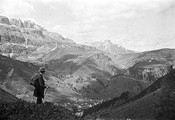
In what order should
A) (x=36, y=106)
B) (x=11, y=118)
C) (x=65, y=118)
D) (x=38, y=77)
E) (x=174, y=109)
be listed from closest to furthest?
(x=11, y=118) < (x=65, y=118) < (x=36, y=106) < (x=38, y=77) < (x=174, y=109)

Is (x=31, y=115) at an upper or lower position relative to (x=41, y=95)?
lower

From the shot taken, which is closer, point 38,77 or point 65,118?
point 65,118

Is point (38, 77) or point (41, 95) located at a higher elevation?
point (38, 77)

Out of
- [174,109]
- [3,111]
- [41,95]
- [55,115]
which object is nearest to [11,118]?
[3,111]

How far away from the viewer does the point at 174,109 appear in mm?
52219

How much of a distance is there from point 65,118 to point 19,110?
481 centimetres

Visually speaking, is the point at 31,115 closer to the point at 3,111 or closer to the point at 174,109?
the point at 3,111

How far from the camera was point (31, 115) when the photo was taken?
23828mm

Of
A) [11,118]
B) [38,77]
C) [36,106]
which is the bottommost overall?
[11,118]

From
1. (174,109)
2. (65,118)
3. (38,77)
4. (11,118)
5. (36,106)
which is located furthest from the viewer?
(174,109)

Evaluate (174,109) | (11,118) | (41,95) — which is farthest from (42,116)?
(174,109)

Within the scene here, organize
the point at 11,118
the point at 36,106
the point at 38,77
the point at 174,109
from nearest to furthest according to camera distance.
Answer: the point at 11,118, the point at 36,106, the point at 38,77, the point at 174,109

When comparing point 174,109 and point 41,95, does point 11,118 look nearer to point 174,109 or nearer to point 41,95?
point 41,95

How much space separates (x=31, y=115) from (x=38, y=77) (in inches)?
270
